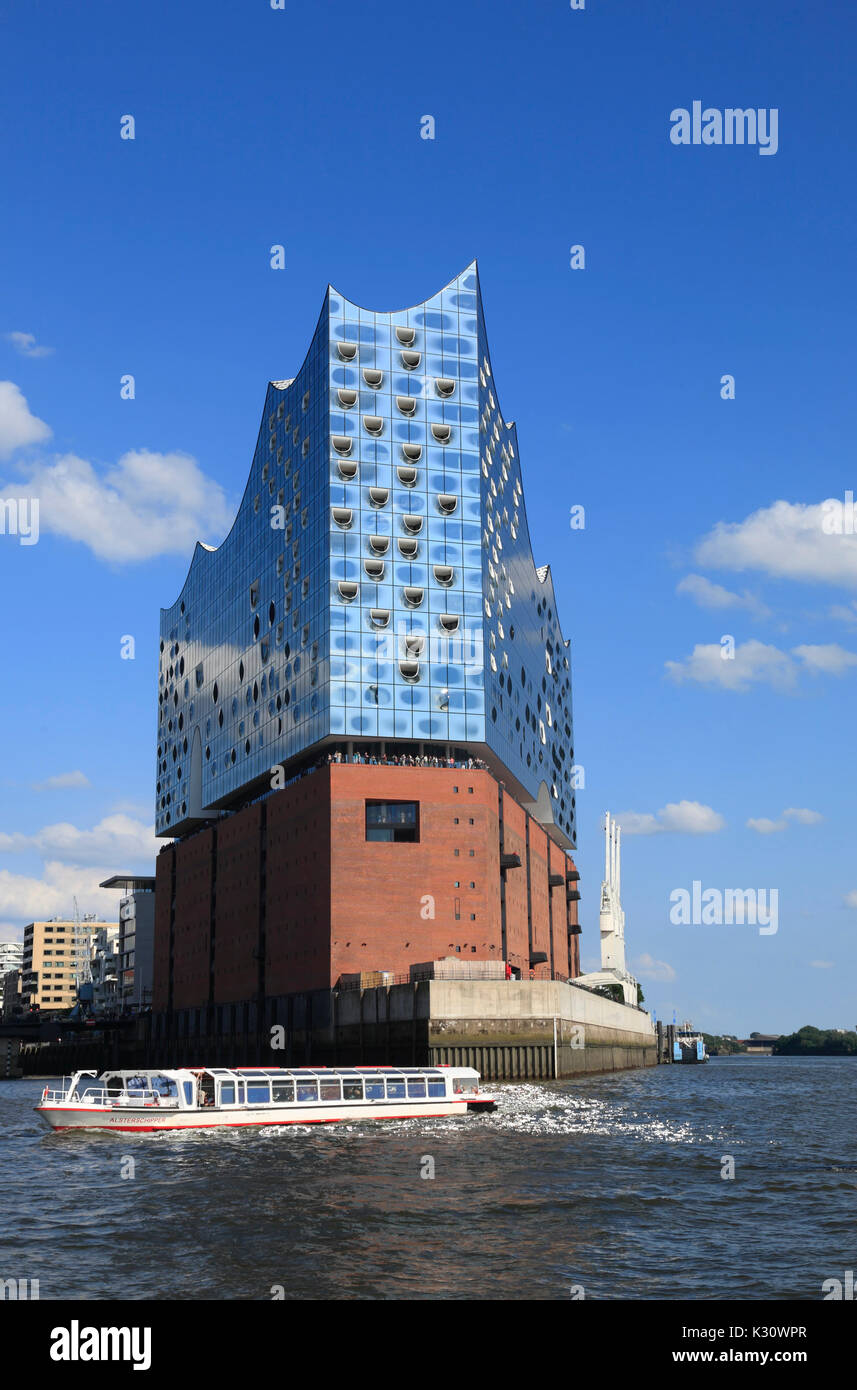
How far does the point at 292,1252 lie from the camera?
25.7m

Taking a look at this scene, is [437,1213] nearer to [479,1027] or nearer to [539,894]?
[479,1027]

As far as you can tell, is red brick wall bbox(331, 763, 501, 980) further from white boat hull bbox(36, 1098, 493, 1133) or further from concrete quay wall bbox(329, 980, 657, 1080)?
white boat hull bbox(36, 1098, 493, 1133)

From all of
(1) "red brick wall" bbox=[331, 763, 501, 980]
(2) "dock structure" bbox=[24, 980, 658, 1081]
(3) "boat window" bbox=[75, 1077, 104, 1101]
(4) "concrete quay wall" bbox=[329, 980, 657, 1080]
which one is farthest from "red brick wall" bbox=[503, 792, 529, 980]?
(3) "boat window" bbox=[75, 1077, 104, 1101]

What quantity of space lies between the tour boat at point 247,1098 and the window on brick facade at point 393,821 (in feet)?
142

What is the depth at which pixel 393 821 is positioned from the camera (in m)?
108

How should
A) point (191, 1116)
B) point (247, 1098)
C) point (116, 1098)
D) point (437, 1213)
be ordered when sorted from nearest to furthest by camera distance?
point (437, 1213)
point (191, 1116)
point (116, 1098)
point (247, 1098)

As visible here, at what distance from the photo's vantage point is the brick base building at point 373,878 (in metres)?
106

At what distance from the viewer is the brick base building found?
10575cm

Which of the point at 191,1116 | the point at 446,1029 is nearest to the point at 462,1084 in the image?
the point at 191,1116

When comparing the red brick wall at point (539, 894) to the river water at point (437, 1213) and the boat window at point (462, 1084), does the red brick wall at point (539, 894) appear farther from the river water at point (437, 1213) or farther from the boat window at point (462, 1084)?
the river water at point (437, 1213)

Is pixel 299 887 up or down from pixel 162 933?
up

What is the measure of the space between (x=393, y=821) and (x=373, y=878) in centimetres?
517

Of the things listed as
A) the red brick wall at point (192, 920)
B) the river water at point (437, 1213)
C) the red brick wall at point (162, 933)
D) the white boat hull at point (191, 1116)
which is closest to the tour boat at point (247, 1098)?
the white boat hull at point (191, 1116)

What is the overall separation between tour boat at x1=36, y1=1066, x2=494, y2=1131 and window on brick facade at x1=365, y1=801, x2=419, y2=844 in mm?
43229
